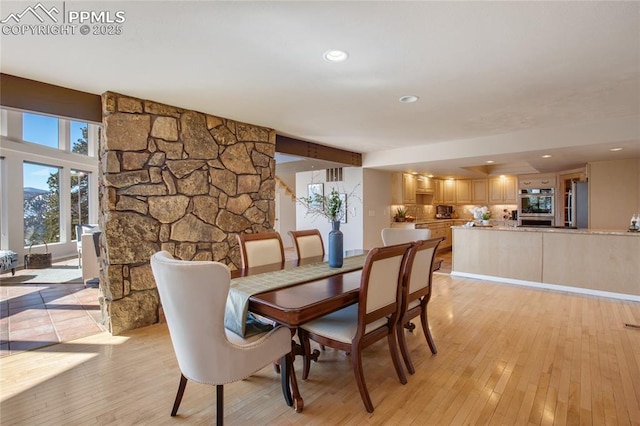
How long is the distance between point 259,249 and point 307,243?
64 centimetres

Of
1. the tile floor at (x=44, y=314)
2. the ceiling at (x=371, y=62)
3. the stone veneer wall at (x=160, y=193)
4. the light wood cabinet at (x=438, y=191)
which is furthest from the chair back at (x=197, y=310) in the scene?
the light wood cabinet at (x=438, y=191)

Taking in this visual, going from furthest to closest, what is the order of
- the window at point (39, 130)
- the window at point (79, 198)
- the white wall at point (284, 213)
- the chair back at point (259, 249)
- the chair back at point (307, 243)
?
the white wall at point (284, 213), the window at point (79, 198), the window at point (39, 130), the chair back at point (307, 243), the chair back at point (259, 249)

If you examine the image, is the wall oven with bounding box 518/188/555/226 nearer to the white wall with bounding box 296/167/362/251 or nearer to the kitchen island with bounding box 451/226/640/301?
the kitchen island with bounding box 451/226/640/301

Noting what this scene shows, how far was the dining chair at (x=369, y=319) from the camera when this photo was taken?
189 cm

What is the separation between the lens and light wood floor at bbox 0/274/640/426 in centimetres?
186

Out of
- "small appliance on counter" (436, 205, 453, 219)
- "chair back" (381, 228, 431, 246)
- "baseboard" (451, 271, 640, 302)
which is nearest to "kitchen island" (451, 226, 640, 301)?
"baseboard" (451, 271, 640, 302)

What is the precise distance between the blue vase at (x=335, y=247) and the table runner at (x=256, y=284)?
0.20 feet

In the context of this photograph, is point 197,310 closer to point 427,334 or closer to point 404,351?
point 404,351

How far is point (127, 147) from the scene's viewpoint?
10.3ft

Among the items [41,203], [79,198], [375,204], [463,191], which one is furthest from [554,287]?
[79,198]

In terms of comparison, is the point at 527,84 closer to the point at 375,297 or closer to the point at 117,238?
the point at 375,297

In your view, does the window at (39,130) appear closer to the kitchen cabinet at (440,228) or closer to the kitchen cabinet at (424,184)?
the kitchen cabinet at (424,184)

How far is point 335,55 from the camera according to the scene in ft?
7.55

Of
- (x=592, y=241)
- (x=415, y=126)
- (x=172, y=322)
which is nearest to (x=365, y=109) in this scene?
(x=415, y=126)
